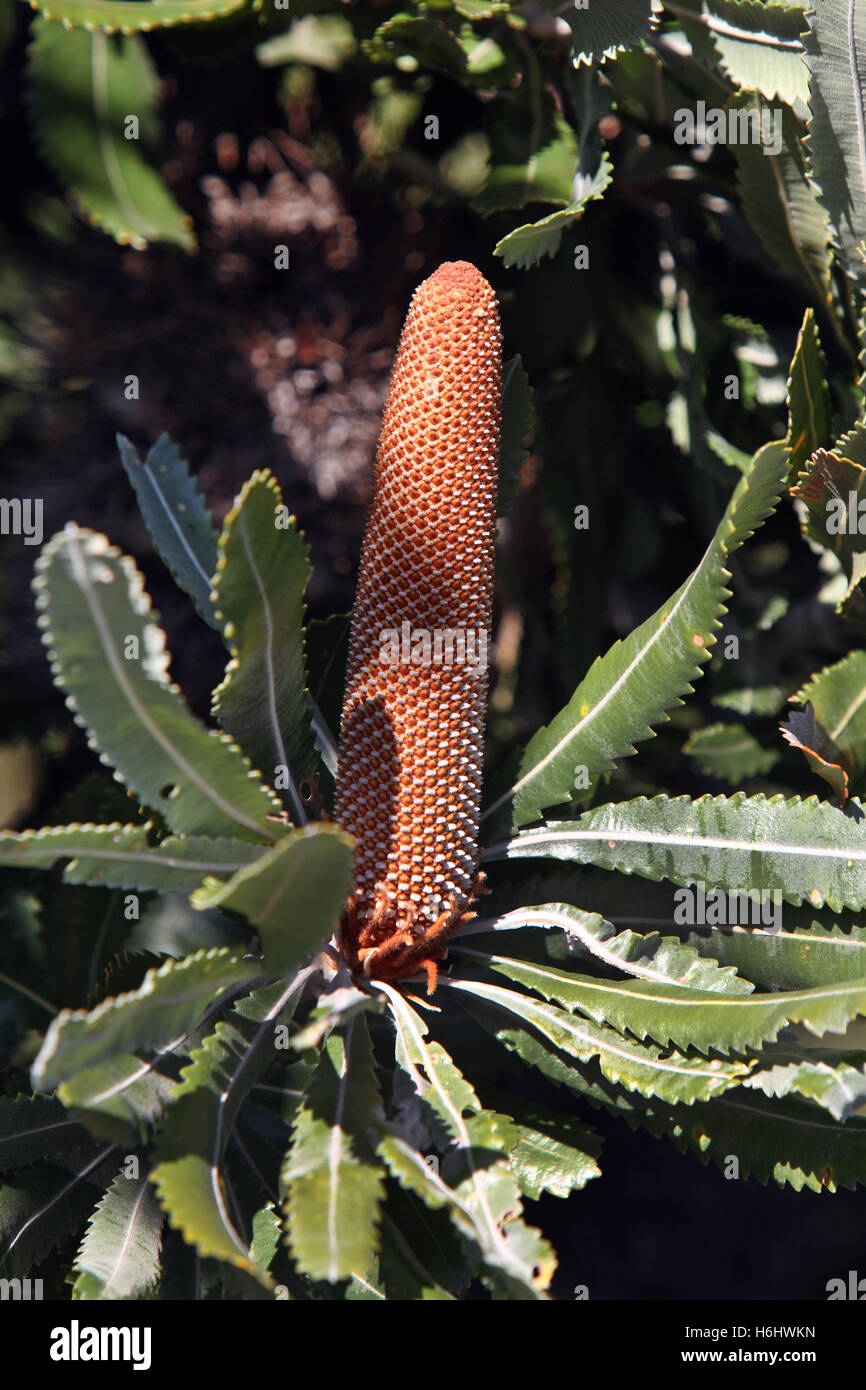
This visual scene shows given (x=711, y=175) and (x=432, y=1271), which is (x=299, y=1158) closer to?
(x=432, y=1271)

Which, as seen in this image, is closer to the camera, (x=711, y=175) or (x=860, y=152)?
(x=860, y=152)

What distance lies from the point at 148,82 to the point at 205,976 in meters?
0.96

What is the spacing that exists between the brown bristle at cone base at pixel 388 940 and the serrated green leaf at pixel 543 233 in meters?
0.62

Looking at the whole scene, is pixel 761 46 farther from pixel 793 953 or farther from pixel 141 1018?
pixel 141 1018

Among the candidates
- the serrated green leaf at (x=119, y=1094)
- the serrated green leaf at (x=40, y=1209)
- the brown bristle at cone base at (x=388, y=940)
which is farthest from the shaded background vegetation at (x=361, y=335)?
the serrated green leaf at (x=119, y=1094)

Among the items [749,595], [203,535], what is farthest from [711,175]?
[203,535]

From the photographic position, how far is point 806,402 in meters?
1.05

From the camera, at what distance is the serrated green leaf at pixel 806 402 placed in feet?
3.37

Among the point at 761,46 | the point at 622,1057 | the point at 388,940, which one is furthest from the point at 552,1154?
the point at 761,46

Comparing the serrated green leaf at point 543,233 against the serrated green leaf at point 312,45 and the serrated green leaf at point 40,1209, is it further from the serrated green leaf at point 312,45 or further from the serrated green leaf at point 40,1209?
the serrated green leaf at point 40,1209

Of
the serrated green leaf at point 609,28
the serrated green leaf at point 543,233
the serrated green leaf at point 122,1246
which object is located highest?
the serrated green leaf at point 609,28

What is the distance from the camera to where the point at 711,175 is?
1.23 meters

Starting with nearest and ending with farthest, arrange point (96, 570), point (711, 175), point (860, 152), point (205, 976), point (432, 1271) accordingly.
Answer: point (96, 570)
point (205, 976)
point (432, 1271)
point (860, 152)
point (711, 175)

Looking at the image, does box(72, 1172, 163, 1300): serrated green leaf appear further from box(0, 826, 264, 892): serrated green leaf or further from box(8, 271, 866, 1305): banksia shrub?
box(0, 826, 264, 892): serrated green leaf
